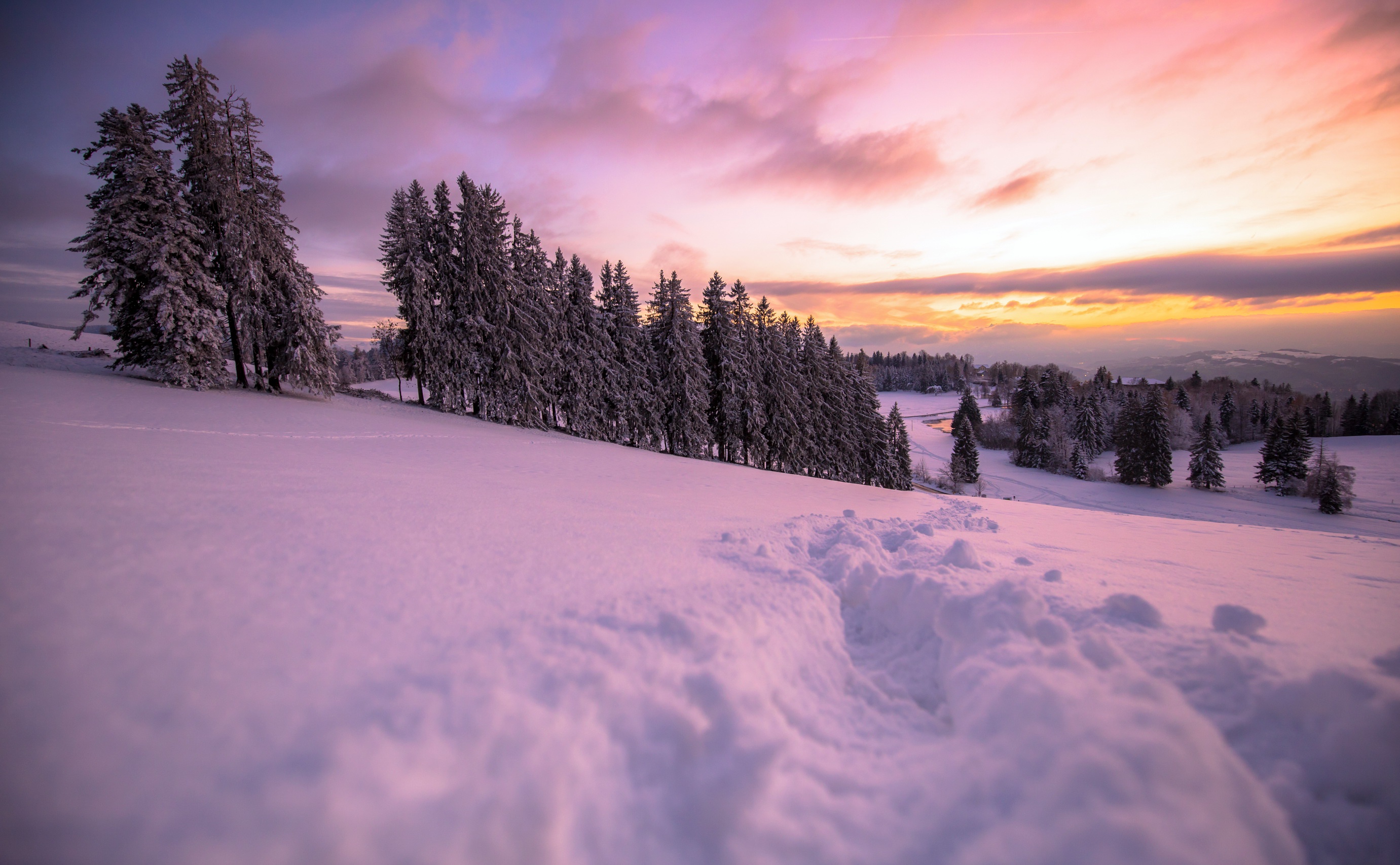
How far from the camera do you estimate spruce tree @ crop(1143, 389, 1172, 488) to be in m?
48.5

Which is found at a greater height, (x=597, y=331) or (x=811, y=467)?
(x=597, y=331)

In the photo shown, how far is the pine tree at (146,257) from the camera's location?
16641mm

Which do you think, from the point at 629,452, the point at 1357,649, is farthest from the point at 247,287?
the point at 1357,649

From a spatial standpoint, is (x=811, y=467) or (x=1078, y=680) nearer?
(x=1078, y=680)

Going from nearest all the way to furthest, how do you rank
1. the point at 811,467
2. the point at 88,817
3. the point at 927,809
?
the point at 88,817, the point at 927,809, the point at 811,467

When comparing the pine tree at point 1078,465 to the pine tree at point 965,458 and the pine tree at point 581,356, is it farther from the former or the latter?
the pine tree at point 581,356

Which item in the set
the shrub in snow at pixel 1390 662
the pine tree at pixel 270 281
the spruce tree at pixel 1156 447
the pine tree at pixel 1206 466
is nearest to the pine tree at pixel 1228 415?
the pine tree at pixel 1206 466

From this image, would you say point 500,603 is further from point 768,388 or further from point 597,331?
point 768,388

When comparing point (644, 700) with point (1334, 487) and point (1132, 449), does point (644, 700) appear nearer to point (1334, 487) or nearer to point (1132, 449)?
point (1334, 487)

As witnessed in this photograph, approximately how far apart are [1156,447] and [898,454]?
3314 cm

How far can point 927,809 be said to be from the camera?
2348 mm

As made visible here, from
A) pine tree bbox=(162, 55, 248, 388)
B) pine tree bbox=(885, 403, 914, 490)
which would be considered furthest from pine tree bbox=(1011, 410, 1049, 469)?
pine tree bbox=(162, 55, 248, 388)

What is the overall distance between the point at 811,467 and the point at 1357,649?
31.4 metres

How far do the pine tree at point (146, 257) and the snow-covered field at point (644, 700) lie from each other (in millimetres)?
16900
